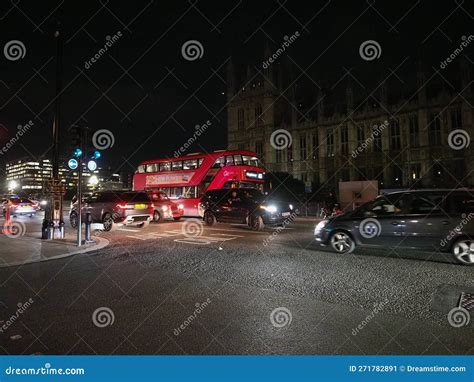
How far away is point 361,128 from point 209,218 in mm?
36005

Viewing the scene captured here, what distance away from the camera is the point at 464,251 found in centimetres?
729

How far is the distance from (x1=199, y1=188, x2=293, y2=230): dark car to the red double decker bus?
84.6 inches

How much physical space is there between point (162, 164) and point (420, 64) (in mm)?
36374

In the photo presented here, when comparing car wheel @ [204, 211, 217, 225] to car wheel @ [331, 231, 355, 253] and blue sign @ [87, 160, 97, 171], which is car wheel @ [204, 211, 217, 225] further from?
car wheel @ [331, 231, 355, 253]

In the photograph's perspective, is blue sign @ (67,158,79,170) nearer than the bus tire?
Yes

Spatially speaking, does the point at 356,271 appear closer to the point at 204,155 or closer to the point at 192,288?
the point at 192,288

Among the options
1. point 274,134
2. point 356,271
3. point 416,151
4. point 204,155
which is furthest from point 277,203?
point 274,134

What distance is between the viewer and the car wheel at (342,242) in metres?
8.72

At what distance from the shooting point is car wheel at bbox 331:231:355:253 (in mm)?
8719

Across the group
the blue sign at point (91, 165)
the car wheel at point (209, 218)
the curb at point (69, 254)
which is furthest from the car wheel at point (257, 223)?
the blue sign at point (91, 165)

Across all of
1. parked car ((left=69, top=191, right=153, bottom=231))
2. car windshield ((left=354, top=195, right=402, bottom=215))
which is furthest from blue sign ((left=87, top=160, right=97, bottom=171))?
car windshield ((left=354, top=195, right=402, bottom=215))

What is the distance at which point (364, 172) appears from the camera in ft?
150

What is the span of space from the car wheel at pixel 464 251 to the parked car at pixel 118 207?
1208cm

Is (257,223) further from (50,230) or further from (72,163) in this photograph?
(50,230)
